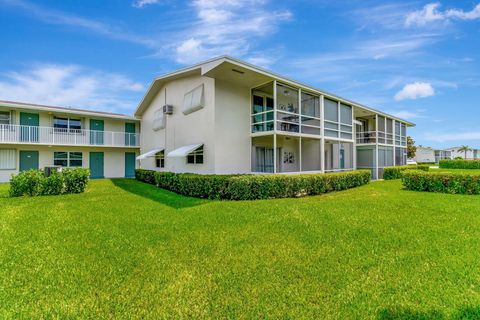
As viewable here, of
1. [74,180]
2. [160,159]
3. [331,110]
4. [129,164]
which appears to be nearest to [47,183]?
[74,180]

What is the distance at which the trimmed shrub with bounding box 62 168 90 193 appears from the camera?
42.6ft

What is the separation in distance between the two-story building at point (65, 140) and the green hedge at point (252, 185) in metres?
12.8

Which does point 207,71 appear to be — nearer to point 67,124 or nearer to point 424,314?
point 424,314

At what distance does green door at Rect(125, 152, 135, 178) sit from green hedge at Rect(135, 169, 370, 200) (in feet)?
43.3

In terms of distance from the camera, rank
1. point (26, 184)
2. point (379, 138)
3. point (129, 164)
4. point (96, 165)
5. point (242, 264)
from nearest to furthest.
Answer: point (242, 264) → point (26, 184) → point (96, 165) → point (379, 138) → point (129, 164)

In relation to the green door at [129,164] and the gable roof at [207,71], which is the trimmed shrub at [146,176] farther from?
the gable roof at [207,71]

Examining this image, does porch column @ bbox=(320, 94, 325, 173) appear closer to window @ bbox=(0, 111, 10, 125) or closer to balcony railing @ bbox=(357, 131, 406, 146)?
balcony railing @ bbox=(357, 131, 406, 146)

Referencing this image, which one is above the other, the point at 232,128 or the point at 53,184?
the point at 232,128

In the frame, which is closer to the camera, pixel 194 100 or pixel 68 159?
pixel 194 100

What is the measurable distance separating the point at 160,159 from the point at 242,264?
16.5 m

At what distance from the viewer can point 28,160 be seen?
20.1 m

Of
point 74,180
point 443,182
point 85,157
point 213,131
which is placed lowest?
point 443,182

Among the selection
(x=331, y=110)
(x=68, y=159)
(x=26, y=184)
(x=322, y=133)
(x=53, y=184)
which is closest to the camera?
(x=26, y=184)

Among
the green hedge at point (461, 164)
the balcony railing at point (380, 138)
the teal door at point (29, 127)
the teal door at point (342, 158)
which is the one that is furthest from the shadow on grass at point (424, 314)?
the green hedge at point (461, 164)
